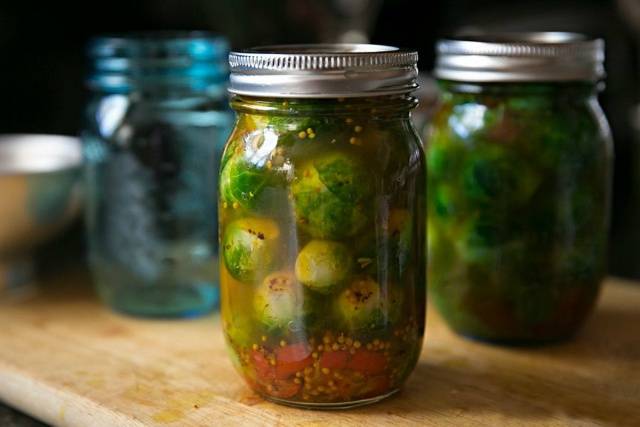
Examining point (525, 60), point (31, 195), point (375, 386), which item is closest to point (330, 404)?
point (375, 386)

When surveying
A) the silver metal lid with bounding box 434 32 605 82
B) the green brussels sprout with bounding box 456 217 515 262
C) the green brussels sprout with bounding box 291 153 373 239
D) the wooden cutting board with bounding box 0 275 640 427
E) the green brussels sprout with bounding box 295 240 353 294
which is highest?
the silver metal lid with bounding box 434 32 605 82

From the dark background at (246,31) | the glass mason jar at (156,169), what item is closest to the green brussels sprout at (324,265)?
the glass mason jar at (156,169)

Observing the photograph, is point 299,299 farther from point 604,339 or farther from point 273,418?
point 604,339

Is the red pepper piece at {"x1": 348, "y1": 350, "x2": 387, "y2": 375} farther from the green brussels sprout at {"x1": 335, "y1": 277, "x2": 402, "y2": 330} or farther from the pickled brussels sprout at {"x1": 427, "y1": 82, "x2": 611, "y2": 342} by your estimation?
the pickled brussels sprout at {"x1": 427, "y1": 82, "x2": 611, "y2": 342}

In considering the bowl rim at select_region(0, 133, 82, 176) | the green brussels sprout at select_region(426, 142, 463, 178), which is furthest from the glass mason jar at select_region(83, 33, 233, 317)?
the green brussels sprout at select_region(426, 142, 463, 178)

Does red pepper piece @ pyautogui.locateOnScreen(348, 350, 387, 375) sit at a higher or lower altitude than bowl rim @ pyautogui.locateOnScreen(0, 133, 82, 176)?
lower

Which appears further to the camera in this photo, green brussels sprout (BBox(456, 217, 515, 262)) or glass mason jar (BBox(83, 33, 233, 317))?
glass mason jar (BBox(83, 33, 233, 317))

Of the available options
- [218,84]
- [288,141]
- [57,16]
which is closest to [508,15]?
[218,84]

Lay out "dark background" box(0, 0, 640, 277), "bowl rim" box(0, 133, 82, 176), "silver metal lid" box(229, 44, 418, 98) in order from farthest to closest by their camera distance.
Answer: "dark background" box(0, 0, 640, 277), "bowl rim" box(0, 133, 82, 176), "silver metal lid" box(229, 44, 418, 98)

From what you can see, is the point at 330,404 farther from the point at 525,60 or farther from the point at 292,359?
the point at 525,60
